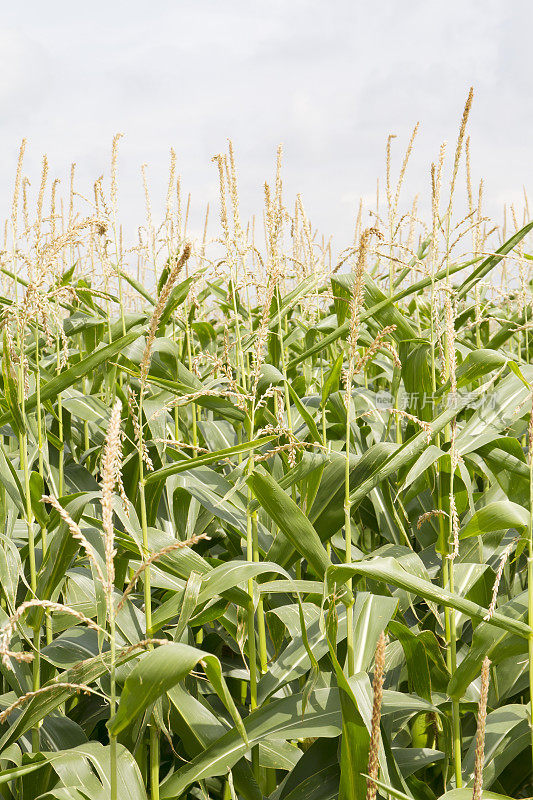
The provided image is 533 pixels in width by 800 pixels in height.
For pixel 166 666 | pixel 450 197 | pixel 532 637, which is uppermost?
pixel 450 197

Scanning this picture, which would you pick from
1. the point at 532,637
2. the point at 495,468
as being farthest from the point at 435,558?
the point at 532,637

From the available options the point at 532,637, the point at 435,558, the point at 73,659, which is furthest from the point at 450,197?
the point at 73,659

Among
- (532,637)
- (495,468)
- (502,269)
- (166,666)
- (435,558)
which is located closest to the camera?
(166,666)

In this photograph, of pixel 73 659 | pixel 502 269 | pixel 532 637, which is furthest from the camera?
pixel 502 269

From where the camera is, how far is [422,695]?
150 cm

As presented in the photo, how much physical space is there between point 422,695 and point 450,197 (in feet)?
4.09

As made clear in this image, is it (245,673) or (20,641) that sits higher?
(20,641)

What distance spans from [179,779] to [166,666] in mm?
441

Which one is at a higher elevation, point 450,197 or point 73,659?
point 450,197

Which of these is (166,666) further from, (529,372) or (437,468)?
(529,372)

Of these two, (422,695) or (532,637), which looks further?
(422,695)

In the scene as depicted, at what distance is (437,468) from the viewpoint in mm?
1734

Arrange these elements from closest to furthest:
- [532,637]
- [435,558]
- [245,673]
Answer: [532,637], [245,673], [435,558]

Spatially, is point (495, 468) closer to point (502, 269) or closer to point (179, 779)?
point (179, 779)
